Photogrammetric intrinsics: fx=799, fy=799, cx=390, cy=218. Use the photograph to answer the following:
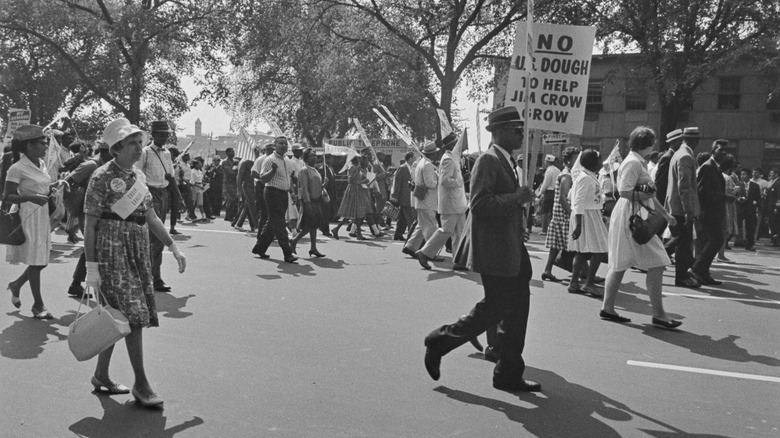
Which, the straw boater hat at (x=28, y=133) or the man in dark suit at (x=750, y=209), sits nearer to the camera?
the straw boater hat at (x=28, y=133)

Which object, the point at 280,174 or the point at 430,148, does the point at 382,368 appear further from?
the point at 430,148

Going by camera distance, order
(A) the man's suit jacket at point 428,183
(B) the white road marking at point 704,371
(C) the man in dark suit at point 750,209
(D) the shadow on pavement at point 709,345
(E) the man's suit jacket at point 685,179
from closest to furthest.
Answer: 1. (B) the white road marking at point 704,371
2. (D) the shadow on pavement at point 709,345
3. (E) the man's suit jacket at point 685,179
4. (A) the man's suit jacket at point 428,183
5. (C) the man in dark suit at point 750,209

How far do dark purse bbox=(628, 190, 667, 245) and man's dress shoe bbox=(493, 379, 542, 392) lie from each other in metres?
2.48

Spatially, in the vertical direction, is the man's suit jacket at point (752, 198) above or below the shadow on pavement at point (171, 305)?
above

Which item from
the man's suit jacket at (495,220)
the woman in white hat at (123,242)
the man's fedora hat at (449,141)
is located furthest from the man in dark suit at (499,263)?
the man's fedora hat at (449,141)

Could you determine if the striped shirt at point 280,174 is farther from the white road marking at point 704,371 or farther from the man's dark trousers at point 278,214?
the white road marking at point 704,371

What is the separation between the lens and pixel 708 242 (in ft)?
34.3

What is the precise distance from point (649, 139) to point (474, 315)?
3.27m

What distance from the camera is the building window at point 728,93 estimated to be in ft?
106

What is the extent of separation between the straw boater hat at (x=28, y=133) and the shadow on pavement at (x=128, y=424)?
3.16m

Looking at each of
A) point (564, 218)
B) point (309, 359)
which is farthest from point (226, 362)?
point (564, 218)

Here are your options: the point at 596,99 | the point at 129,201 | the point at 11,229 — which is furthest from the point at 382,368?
the point at 596,99

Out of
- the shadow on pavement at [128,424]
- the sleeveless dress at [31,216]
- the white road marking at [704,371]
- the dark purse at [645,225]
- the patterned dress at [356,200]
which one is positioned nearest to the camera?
the shadow on pavement at [128,424]

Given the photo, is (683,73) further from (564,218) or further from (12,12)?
(12,12)
